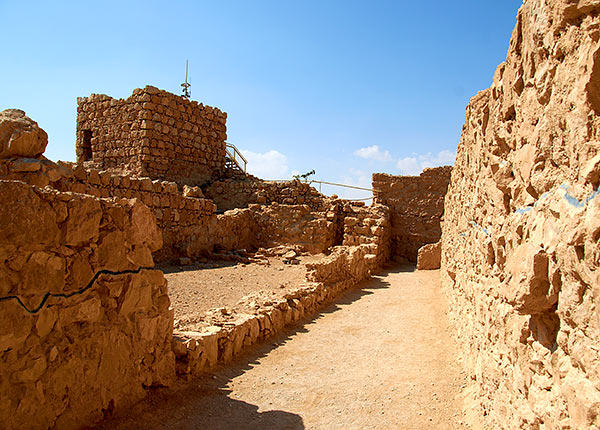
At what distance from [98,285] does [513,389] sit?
3.12 meters

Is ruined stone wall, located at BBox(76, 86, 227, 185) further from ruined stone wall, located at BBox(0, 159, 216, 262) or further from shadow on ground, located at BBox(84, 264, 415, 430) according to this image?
shadow on ground, located at BBox(84, 264, 415, 430)

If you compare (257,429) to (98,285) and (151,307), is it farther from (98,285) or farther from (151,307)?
(98,285)

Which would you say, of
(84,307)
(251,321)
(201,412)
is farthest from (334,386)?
(84,307)

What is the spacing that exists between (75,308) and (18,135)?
2101 mm

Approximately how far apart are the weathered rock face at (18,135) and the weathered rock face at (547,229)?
4419 mm

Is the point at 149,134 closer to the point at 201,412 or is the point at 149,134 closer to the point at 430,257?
the point at 430,257

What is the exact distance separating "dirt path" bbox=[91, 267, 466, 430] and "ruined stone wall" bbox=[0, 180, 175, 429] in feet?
1.25

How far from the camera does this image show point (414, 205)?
15.5m

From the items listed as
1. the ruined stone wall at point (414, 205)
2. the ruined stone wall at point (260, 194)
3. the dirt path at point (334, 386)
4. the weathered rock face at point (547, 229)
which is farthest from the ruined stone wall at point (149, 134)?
the weathered rock face at point (547, 229)

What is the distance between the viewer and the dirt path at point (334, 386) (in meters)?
3.74

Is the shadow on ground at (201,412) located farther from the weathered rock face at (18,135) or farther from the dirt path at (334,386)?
the weathered rock face at (18,135)

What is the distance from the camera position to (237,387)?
4453 millimetres

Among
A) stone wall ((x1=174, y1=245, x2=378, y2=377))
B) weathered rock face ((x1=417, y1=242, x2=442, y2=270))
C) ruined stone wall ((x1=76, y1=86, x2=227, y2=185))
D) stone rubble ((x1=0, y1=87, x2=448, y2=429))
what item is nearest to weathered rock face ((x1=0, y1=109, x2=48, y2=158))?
stone rubble ((x1=0, y1=87, x2=448, y2=429))

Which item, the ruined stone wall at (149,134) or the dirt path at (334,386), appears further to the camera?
the ruined stone wall at (149,134)
